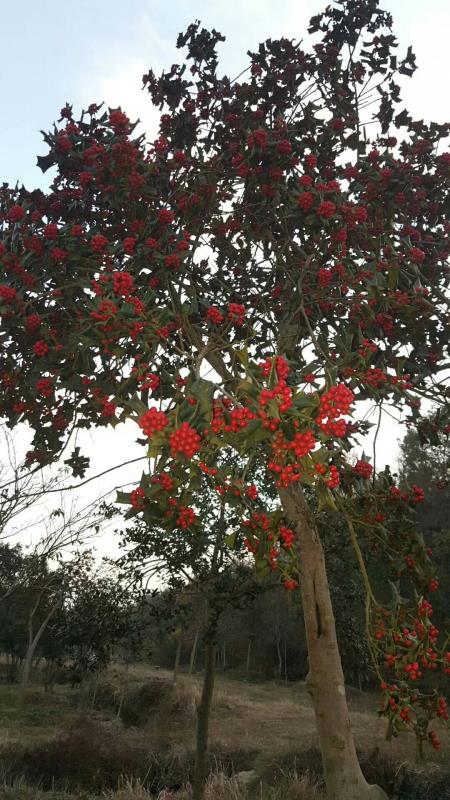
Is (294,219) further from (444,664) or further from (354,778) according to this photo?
(354,778)

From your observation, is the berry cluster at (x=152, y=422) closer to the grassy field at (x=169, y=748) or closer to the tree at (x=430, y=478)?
the grassy field at (x=169, y=748)

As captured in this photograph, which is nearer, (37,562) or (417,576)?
(417,576)

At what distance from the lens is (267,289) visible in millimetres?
5895

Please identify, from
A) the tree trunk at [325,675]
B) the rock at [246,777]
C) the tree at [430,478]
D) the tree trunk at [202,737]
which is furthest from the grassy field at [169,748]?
the tree at [430,478]

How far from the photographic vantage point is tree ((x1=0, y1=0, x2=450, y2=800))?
3.47 m

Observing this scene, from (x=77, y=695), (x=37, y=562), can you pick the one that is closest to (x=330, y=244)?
(x=37, y=562)

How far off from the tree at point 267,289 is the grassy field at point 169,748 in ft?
13.3

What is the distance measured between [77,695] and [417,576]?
2288 centimetres

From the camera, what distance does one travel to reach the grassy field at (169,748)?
7.81 meters

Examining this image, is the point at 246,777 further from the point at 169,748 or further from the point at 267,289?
the point at 267,289

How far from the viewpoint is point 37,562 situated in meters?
9.50

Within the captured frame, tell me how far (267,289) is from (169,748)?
431 inches

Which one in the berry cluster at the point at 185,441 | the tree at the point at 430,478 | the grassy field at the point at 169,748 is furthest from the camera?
the tree at the point at 430,478

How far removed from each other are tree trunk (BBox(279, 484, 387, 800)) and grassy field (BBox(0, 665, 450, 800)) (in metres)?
2.98
